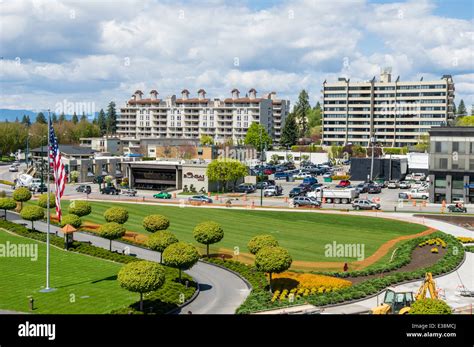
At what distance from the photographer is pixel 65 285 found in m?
38.2

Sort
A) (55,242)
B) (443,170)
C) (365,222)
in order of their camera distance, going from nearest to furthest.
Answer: (55,242)
(365,222)
(443,170)

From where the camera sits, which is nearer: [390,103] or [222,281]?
[222,281]

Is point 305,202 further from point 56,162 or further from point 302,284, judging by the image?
point 56,162

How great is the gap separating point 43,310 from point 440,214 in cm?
5477

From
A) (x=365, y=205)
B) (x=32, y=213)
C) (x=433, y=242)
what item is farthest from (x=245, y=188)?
(x=433, y=242)

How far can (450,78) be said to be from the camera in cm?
17725

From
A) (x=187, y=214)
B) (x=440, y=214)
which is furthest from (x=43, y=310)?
(x=440, y=214)

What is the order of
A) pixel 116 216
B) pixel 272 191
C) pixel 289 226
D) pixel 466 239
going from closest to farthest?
pixel 116 216
pixel 466 239
pixel 289 226
pixel 272 191

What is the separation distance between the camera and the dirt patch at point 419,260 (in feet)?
137

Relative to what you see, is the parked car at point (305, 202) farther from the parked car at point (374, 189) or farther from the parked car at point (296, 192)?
the parked car at point (374, 189)

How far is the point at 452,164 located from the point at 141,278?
216 ft

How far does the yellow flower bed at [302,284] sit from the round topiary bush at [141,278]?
26.4ft

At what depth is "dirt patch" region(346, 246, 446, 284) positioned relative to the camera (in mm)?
41875
